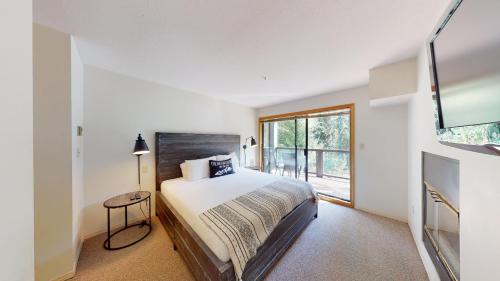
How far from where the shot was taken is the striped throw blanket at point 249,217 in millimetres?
1310

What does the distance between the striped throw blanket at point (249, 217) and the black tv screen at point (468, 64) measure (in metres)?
1.51

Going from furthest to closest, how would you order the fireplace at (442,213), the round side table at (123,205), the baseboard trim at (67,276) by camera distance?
the round side table at (123,205) → the baseboard trim at (67,276) → the fireplace at (442,213)

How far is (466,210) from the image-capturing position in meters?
0.97

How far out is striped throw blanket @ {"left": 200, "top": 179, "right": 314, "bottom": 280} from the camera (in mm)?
1310

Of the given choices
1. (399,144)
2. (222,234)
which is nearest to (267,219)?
(222,234)

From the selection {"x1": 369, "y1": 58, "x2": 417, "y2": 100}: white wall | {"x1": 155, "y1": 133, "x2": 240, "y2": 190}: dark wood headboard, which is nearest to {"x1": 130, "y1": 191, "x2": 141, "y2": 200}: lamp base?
{"x1": 155, "y1": 133, "x2": 240, "y2": 190}: dark wood headboard

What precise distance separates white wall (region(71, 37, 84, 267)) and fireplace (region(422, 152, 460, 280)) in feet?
10.7

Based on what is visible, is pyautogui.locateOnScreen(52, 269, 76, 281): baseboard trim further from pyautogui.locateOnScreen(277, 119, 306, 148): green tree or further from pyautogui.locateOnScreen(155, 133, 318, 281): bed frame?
pyautogui.locateOnScreen(277, 119, 306, 148): green tree

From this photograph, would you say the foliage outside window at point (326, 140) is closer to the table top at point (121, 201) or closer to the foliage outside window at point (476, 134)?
the foliage outside window at point (476, 134)

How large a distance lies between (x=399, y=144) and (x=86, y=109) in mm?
4591

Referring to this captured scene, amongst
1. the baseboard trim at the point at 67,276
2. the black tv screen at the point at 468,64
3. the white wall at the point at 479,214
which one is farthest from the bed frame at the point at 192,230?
the black tv screen at the point at 468,64

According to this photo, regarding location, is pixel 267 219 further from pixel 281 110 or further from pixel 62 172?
pixel 281 110

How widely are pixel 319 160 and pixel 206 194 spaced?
10.1 ft

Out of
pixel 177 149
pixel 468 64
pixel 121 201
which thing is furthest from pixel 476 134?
pixel 177 149
